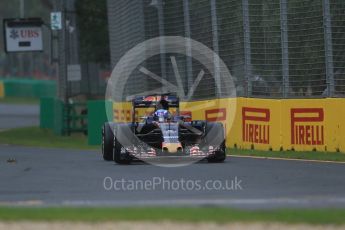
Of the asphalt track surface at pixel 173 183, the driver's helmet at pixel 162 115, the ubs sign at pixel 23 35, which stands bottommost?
the asphalt track surface at pixel 173 183

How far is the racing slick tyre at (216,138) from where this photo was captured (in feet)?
57.0

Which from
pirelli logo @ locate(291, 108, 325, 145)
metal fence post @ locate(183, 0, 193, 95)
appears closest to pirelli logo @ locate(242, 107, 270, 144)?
pirelli logo @ locate(291, 108, 325, 145)

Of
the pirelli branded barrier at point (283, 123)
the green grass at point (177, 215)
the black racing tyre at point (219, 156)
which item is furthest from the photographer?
the pirelli branded barrier at point (283, 123)

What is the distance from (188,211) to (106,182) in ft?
13.4

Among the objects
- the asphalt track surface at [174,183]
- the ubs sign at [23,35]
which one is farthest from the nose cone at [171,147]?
the ubs sign at [23,35]

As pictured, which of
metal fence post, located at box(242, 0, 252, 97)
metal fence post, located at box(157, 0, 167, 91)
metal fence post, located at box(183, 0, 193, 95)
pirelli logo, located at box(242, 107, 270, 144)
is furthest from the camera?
metal fence post, located at box(157, 0, 167, 91)

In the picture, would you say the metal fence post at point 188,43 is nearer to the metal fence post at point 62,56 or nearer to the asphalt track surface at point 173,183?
the asphalt track surface at point 173,183

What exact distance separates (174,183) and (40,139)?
1584 centimetres

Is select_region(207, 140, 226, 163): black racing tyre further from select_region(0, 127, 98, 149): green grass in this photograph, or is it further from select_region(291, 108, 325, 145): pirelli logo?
select_region(0, 127, 98, 149): green grass

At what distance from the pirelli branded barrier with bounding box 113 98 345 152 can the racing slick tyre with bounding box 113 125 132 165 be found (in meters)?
3.81

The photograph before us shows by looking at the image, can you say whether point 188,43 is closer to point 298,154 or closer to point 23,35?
point 298,154

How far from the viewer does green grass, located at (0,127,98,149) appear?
26.0 m

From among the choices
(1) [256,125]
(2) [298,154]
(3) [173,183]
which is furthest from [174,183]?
(1) [256,125]

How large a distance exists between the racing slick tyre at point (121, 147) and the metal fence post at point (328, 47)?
4237 mm
